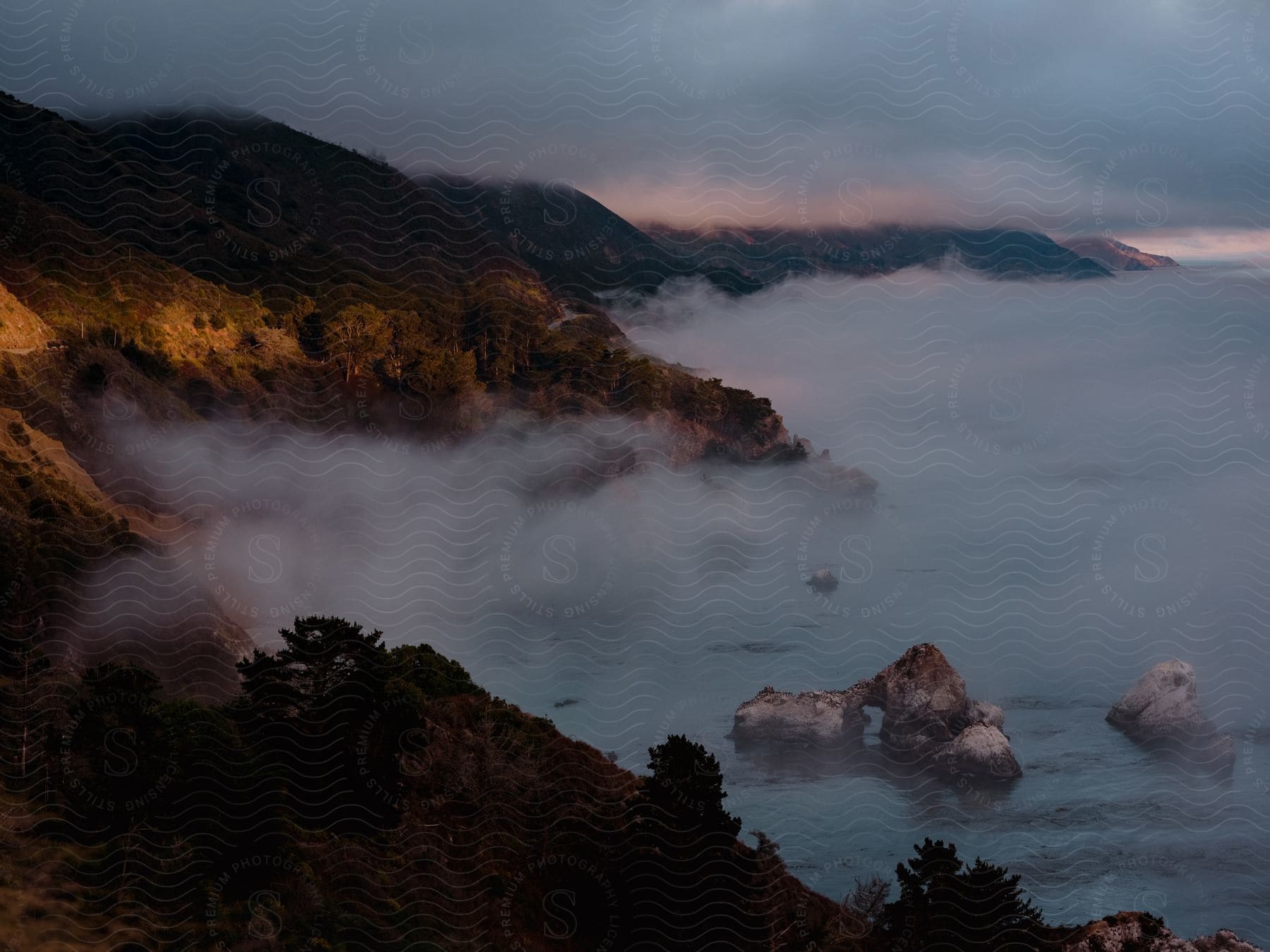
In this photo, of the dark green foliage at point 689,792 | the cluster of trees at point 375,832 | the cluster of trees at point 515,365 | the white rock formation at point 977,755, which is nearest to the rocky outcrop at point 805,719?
the white rock formation at point 977,755

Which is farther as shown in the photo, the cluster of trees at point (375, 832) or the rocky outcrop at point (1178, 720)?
the rocky outcrop at point (1178, 720)

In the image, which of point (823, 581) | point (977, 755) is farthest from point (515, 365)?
point (977, 755)

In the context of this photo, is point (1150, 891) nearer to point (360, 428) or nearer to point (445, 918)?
point (445, 918)

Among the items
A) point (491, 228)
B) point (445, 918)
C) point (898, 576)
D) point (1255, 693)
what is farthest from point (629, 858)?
point (491, 228)

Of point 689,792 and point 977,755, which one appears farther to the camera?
point 977,755

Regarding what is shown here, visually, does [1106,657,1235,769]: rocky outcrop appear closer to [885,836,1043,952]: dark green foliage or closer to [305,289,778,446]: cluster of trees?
[885,836,1043,952]: dark green foliage

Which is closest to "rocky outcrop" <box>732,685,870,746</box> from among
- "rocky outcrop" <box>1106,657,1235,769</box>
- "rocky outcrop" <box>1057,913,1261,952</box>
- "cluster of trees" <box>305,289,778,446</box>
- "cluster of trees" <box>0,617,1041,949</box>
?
"rocky outcrop" <box>1106,657,1235,769</box>

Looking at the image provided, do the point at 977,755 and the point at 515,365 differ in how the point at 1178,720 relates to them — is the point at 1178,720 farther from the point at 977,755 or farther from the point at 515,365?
the point at 515,365

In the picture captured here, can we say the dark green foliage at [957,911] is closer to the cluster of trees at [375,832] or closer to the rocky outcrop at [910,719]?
the cluster of trees at [375,832]
